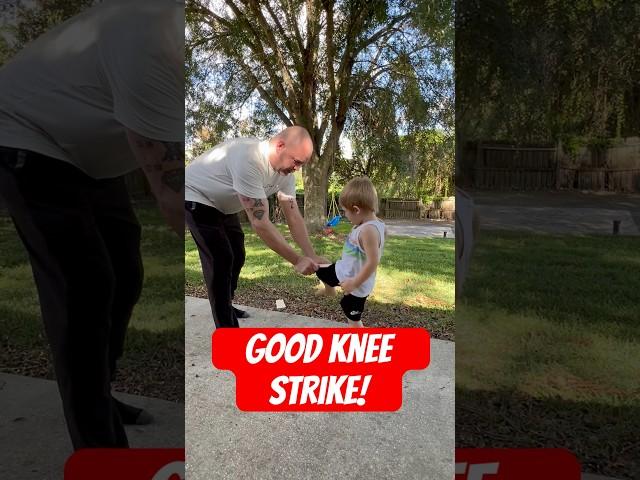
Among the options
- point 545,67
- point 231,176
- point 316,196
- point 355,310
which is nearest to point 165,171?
point 231,176

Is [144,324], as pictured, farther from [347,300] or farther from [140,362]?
[347,300]

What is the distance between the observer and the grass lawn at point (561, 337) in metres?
1.62

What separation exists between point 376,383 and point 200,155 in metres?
0.88

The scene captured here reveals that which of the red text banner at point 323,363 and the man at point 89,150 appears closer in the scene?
the man at point 89,150

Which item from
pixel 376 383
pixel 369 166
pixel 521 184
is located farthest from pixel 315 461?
pixel 521 184

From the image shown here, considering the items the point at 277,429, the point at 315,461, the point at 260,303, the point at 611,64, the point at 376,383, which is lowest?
the point at 315,461

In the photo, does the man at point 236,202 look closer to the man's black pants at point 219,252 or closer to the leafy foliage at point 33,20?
the man's black pants at point 219,252

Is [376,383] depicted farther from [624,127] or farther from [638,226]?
[624,127]

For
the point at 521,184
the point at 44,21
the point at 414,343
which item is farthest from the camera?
the point at 521,184

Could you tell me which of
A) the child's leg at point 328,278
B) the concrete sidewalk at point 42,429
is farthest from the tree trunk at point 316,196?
the concrete sidewalk at point 42,429

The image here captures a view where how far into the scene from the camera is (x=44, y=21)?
1.41 metres

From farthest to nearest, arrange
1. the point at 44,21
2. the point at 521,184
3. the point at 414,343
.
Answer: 1. the point at 521,184
2. the point at 414,343
3. the point at 44,21

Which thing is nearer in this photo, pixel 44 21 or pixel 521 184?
pixel 44 21

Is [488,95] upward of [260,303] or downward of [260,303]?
upward
